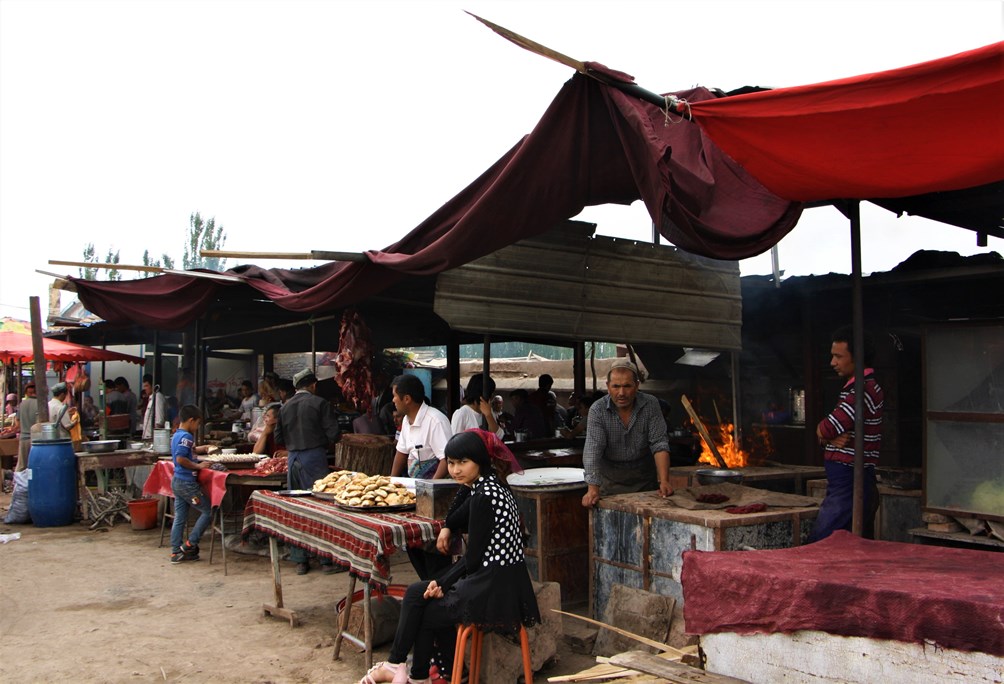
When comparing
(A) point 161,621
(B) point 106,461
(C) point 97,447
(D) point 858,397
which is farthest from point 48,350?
(D) point 858,397

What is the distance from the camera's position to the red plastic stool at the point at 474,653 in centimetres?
411

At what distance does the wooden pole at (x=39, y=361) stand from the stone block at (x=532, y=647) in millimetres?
8678

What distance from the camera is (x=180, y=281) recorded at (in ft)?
30.3

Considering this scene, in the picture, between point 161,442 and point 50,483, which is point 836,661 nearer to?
point 161,442

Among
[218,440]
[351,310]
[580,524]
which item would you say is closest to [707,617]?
[580,524]

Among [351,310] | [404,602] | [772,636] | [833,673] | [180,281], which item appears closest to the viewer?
[833,673]

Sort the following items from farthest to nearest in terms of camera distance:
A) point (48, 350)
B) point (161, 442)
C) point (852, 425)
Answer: point (48, 350)
point (161, 442)
point (852, 425)

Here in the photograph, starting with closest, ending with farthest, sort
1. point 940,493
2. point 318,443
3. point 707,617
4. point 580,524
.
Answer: point 707,617, point 940,493, point 580,524, point 318,443

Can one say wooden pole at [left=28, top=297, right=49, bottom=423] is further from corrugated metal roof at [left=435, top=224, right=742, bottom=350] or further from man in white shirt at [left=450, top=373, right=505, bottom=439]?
corrugated metal roof at [left=435, top=224, right=742, bottom=350]

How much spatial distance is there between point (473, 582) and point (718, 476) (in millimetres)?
2743

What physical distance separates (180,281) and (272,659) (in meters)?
5.35

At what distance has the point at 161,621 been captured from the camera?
621cm

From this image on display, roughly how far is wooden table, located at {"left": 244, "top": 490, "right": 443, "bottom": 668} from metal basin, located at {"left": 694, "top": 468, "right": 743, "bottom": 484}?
8.04ft

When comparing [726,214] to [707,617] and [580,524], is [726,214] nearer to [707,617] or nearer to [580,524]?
[707,617]
